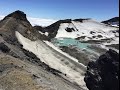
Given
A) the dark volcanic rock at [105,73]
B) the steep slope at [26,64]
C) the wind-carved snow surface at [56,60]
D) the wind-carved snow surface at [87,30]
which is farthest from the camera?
the wind-carved snow surface at [87,30]

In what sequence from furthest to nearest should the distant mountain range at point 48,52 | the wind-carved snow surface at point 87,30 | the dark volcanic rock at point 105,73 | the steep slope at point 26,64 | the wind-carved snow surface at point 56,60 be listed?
the wind-carved snow surface at point 87,30
the wind-carved snow surface at point 56,60
the distant mountain range at point 48,52
the steep slope at point 26,64
the dark volcanic rock at point 105,73

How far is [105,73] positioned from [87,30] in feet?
347

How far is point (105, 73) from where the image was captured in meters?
26.4

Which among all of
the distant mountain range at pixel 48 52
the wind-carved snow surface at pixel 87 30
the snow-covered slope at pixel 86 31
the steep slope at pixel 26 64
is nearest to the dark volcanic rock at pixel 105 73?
the distant mountain range at pixel 48 52

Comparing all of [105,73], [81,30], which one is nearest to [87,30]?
[81,30]

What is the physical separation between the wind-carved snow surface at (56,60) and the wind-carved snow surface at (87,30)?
41.5m

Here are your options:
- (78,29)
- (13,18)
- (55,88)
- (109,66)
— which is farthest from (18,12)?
(109,66)

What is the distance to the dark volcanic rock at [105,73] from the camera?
80.4 ft

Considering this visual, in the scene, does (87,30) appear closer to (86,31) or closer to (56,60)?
(86,31)

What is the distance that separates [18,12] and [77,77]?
45.7 m

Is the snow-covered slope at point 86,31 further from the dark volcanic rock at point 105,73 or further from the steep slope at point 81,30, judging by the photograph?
the dark volcanic rock at point 105,73

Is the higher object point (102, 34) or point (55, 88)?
point (55, 88)

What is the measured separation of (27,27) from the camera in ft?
289

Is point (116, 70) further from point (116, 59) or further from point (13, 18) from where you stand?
point (13, 18)
